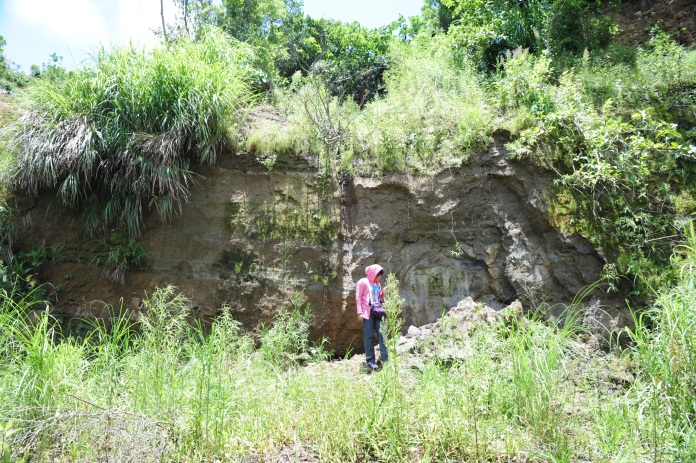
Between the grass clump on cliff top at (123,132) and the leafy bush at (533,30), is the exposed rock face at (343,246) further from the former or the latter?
the leafy bush at (533,30)

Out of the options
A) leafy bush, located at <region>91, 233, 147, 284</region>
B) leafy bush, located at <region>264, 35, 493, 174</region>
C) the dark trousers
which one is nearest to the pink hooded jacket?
the dark trousers

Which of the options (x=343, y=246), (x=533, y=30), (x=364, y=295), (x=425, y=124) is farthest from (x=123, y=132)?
(x=533, y=30)

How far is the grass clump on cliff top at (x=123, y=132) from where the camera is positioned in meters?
6.66

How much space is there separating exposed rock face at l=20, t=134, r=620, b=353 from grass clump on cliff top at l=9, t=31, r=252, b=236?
0.44 metres

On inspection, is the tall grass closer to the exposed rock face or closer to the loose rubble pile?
the loose rubble pile

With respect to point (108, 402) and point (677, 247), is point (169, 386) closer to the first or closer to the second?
point (108, 402)

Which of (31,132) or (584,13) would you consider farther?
(584,13)

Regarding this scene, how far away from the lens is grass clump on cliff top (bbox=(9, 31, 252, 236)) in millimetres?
6660

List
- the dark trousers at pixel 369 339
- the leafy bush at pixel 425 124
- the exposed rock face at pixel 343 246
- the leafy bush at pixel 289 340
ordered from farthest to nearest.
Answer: the leafy bush at pixel 425 124 < the exposed rock face at pixel 343 246 < the dark trousers at pixel 369 339 < the leafy bush at pixel 289 340

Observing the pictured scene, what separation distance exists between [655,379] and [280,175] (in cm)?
536

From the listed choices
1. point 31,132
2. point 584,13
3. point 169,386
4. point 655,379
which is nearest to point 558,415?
point 655,379

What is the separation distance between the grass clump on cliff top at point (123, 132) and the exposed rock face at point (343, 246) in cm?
44

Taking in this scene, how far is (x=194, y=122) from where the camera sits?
22.4ft

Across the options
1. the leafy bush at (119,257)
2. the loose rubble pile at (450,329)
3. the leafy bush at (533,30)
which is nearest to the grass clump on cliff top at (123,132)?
the leafy bush at (119,257)
